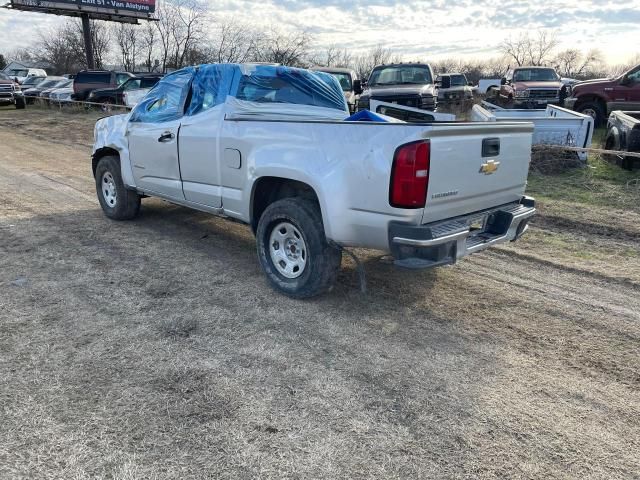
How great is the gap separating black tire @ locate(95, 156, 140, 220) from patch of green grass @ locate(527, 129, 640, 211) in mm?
5677

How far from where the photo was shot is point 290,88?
5035 millimetres

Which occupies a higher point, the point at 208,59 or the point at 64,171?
the point at 208,59

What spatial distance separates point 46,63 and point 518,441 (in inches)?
3483

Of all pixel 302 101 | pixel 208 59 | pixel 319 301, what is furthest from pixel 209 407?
pixel 208 59

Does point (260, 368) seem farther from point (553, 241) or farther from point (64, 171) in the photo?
point (64, 171)

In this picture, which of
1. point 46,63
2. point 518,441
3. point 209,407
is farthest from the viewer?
point 46,63

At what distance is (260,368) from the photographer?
10.2 ft

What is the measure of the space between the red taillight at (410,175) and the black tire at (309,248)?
72cm

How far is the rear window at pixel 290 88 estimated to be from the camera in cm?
478

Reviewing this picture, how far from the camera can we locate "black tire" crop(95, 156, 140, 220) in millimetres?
6051

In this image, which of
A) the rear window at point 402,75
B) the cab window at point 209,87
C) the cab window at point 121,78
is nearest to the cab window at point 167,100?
the cab window at point 209,87

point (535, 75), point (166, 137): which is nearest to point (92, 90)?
point (535, 75)

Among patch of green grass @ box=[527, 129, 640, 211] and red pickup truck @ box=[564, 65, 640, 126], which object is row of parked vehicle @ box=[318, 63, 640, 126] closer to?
red pickup truck @ box=[564, 65, 640, 126]

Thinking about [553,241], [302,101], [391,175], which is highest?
[302,101]
